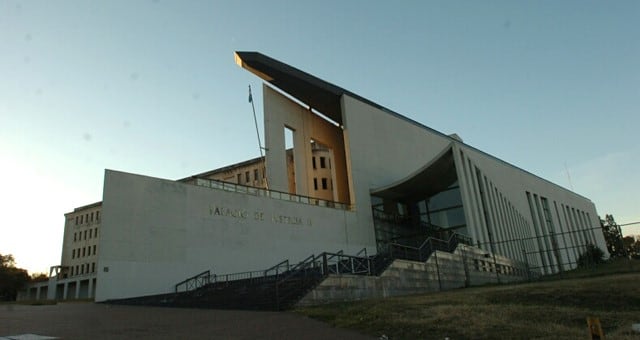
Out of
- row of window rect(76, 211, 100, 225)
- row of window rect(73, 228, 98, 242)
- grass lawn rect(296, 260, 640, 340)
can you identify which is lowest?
grass lawn rect(296, 260, 640, 340)

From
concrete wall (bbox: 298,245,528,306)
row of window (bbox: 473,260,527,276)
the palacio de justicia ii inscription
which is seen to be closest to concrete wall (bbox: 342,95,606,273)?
row of window (bbox: 473,260,527,276)

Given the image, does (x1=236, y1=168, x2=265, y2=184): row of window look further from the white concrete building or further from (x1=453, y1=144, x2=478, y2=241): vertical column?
(x1=453, y1=144, x2=478, y2=241): vertical column

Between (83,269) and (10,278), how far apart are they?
15377 millimetres

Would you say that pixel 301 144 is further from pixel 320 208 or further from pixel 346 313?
pixel 346 313

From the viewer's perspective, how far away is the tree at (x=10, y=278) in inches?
2450

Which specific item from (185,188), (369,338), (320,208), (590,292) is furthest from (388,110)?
(369,338)

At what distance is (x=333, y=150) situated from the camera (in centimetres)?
4488

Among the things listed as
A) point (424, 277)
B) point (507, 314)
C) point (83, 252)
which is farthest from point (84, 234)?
point (507, 314)

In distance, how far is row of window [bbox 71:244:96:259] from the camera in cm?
7888

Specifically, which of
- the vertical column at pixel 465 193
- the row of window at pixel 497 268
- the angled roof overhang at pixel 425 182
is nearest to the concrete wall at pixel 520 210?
the vertical column at pixel 465 193

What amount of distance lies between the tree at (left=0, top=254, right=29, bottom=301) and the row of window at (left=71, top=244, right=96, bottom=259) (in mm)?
11332

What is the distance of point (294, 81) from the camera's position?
3788 centimetres

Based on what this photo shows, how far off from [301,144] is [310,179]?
10.6ft

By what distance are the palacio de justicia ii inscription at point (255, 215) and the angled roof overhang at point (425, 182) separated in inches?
295
